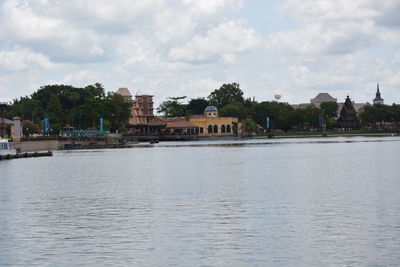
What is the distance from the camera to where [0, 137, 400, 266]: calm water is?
2588 cm

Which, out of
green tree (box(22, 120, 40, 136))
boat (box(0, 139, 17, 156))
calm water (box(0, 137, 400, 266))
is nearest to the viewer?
calm water (box(0, 137, 400, 266))

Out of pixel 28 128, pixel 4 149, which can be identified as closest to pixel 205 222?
pixel 4 149

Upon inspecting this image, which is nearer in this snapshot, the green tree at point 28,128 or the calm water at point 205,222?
the calm water at point 205,222

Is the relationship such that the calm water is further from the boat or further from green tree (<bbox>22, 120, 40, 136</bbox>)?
green tree (<bbox>22, 120, 40, 136</bbox>)

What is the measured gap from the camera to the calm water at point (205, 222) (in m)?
25.9

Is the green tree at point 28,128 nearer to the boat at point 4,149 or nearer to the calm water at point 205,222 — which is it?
the boat at point 4,149

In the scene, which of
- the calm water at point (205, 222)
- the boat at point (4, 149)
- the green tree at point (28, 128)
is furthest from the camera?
the green tree at point (28, 128)

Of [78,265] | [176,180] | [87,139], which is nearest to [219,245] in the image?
[78,265]

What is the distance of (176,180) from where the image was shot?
2352 inches

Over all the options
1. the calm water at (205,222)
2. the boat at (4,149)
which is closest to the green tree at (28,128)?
the boat at (4,149)

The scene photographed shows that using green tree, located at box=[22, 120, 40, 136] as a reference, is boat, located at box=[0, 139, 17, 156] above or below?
below

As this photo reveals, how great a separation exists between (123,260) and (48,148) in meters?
128

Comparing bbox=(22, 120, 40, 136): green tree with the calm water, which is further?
bbox=(22, 120, 40, 136): green tree

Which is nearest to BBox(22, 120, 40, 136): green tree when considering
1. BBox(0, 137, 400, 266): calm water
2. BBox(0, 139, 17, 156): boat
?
BBox(0, 139, 17, 156): boat
